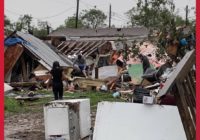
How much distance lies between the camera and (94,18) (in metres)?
74.8

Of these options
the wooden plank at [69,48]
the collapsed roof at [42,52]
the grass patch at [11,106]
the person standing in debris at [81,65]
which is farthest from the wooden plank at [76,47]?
the grass patch at [11,106]

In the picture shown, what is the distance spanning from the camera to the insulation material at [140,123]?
557cm

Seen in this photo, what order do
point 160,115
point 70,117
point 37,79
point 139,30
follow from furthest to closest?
1. point 139,30
2. point 37,79
3. point 70,117
4. point 160,115

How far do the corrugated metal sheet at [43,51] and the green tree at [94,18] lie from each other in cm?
4322

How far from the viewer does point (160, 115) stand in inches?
222

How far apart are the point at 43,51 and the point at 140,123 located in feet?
75.2

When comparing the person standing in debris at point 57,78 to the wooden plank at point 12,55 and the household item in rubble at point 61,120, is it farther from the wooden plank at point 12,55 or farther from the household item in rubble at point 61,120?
the wooden plank at point 12,55

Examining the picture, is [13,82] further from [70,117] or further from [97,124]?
[97,124]

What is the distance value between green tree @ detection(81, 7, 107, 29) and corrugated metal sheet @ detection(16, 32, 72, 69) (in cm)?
4322

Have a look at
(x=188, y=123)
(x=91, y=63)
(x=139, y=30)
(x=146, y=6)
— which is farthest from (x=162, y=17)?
(x=139, y=30)

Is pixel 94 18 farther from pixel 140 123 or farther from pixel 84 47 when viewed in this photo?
pixel 140 123

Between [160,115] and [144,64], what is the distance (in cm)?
1655

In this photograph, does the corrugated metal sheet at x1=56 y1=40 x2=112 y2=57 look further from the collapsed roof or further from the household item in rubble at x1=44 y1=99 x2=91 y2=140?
the household item in rubble at x1=44 y1=99 x2=91 y2=140

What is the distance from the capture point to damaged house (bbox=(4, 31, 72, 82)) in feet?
83.8
